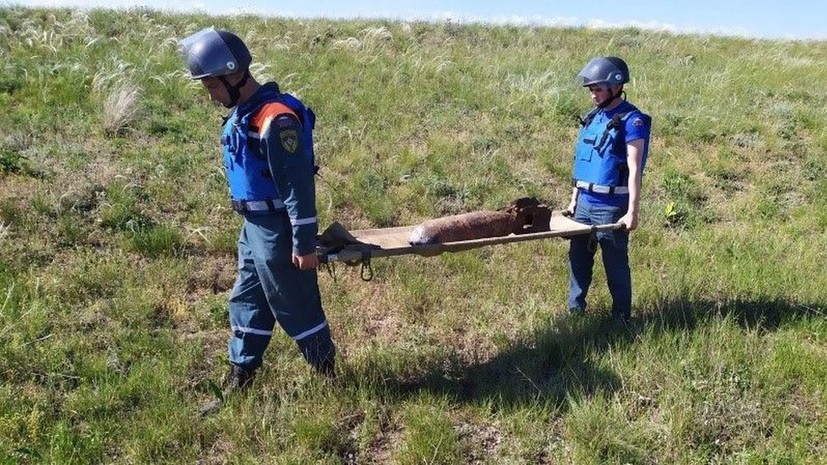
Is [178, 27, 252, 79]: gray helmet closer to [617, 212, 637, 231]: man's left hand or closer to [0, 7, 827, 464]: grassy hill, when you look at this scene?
[0, 7, 827, 464]: grassy hill

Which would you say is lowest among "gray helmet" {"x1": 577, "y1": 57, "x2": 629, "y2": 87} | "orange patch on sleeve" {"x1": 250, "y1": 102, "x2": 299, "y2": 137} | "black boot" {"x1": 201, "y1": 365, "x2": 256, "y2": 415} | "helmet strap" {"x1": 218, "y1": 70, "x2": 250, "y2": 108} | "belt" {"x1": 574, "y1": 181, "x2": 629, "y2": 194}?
"black boot" {"x1": 201, "y1": 365, "x2": 256, "y2": 415}

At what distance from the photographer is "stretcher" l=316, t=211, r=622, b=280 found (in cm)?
406

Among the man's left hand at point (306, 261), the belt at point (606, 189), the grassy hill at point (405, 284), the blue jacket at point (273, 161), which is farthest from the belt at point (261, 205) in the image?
the belt at point (606, 189)

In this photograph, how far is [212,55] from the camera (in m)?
3.70

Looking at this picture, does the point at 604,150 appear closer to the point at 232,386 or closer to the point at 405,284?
the point at 405,284

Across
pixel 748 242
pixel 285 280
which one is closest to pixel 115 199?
pixel 285 280

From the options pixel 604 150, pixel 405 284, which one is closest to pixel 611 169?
pixel 604 150

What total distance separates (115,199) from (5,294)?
70.3 inches

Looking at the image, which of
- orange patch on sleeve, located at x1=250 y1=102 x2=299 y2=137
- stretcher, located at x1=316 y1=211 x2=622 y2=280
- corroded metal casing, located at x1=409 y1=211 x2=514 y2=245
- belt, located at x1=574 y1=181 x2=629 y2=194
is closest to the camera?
orange patch on sleeve, located at x1=250 y1=102 x2=299 y2=137

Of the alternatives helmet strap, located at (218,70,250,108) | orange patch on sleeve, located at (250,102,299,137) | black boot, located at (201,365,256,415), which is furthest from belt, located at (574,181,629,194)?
black boot, located at (201,365,256,415)

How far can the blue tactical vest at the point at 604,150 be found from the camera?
481 centimetres

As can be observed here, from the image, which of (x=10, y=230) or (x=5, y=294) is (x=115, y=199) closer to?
(x=10, y=230)

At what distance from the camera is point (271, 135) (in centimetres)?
363

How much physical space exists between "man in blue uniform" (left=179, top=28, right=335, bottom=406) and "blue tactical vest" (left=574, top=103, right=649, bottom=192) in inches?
85.1
